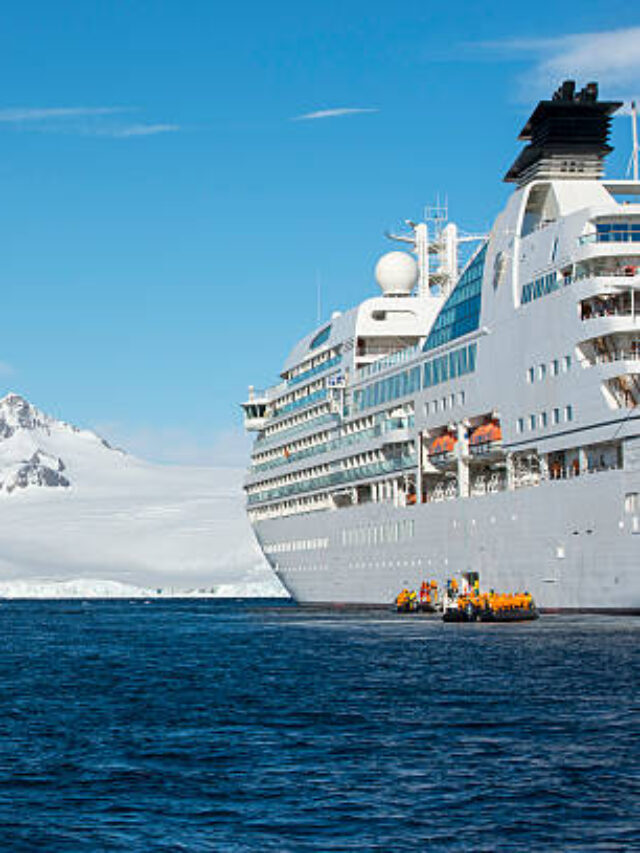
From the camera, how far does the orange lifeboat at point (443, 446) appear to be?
7525 cm

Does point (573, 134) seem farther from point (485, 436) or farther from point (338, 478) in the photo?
point (338, 478)

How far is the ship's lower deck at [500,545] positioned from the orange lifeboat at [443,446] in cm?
299

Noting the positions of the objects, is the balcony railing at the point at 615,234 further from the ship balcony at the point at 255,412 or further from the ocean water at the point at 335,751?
the ship balcony at the point at 255,412

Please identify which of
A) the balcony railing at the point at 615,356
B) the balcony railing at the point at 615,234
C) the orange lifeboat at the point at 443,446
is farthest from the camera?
the orange lifeboat at the point at 443,446

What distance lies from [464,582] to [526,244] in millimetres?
17590

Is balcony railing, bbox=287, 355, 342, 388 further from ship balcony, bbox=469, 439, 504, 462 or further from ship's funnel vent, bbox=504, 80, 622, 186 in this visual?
ship's funnel vent, bbox=504, 80, 622, 186

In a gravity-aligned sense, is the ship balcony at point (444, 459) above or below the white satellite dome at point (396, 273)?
below

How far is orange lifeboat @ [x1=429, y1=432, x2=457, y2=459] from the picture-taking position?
2963 inches

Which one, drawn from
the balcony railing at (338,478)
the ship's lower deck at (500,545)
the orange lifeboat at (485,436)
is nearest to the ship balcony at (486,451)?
the orange lifeboat at (485,436)

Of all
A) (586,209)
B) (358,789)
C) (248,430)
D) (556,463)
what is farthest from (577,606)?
(248,430)

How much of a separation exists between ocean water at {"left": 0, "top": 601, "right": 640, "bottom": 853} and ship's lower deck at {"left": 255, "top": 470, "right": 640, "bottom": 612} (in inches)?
200

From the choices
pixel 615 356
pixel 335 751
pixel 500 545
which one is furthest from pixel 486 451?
pixel 335 751

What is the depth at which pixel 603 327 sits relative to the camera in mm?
57125

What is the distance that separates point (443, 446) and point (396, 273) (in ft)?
73.9
